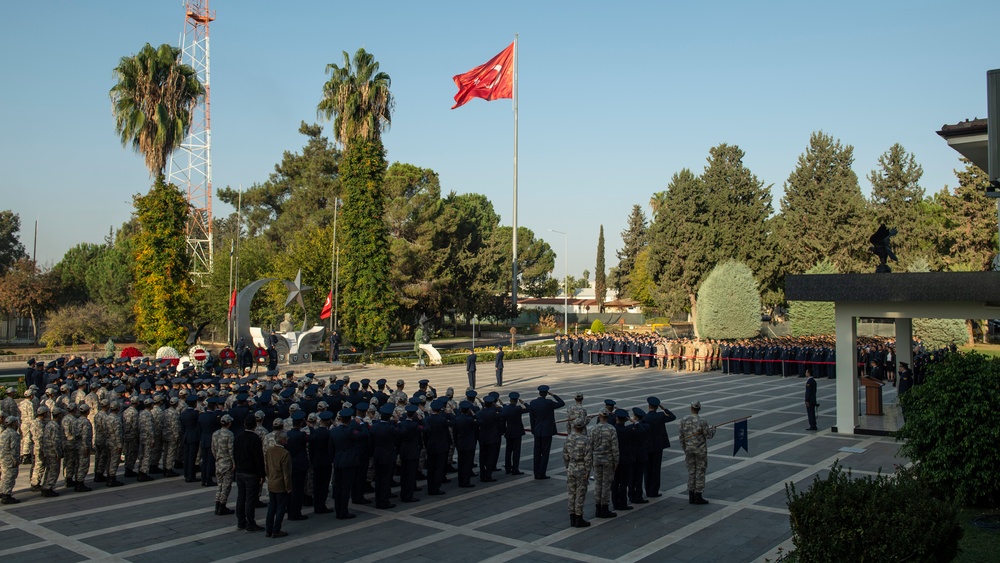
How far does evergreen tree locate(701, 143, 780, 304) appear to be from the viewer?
53.3m

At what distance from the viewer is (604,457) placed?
410 inches

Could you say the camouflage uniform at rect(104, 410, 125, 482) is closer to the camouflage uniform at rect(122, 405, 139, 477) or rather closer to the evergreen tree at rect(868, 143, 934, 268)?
the camouflage uniform at rect(122, 405, 139, 477)

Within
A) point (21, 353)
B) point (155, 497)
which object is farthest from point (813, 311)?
point (21, 353)

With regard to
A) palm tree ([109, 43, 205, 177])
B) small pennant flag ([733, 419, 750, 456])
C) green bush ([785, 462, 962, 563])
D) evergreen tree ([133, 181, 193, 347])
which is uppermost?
palm tree ([109, 43, 205, 177])

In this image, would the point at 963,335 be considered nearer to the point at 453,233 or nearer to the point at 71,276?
the point at 453,233

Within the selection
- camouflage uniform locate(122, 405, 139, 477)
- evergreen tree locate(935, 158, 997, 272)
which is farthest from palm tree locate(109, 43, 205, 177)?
evergreen tree locate(935, 158, 997, 272)

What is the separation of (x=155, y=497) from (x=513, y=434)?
19.7 feet

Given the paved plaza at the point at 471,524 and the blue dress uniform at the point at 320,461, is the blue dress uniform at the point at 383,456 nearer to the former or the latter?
the paved plaza at the point at 471,524

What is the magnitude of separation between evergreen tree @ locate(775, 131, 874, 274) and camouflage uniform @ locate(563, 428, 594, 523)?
44.5 meters

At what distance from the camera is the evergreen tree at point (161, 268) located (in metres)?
33.1

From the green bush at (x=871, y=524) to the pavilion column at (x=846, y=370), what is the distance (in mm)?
10534

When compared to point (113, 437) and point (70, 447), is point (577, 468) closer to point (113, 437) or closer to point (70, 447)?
point (113, 437)

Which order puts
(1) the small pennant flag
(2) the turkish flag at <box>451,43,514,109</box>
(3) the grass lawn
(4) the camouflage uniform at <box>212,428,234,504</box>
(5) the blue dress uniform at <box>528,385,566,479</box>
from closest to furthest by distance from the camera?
(3) the grass lawn < (4) the camouflage uniform at <box>212,428,234,504</box> < (5) the blue dress uniform at <box>528,385,566,479</box> < (1) the small pennant flag < (2) the turkish flag at <box>451,43,514,109</box>

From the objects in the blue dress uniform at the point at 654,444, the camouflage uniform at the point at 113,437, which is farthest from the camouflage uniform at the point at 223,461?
the blue dress uniform at the point at 654,444
